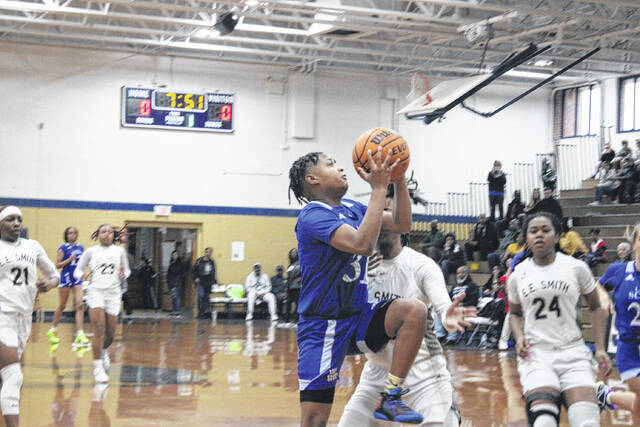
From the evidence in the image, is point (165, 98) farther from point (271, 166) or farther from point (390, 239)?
point (390, 239)

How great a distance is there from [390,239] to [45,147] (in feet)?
61.8

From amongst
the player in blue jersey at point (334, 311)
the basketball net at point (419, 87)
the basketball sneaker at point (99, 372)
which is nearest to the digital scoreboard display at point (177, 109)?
the basketball net at point (419, 87)

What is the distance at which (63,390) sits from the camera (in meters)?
9.59

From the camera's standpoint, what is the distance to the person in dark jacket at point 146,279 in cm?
2405

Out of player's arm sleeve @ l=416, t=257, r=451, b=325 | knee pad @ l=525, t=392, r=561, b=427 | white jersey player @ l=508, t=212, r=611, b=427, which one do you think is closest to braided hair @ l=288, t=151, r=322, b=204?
player's arm sleeve @ l=416, t=257, r=451, b=325

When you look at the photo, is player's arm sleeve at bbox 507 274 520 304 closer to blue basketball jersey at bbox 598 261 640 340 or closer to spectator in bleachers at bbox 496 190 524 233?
blue basketball jersey at bbox 598 261 640 340

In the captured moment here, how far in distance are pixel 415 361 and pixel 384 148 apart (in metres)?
1.51

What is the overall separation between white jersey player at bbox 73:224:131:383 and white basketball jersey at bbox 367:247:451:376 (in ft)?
19.1

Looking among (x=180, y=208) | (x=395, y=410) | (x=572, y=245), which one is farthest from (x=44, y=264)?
(x=180, y=208)

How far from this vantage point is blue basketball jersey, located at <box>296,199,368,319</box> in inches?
175

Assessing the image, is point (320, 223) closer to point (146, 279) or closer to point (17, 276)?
point (17, 276)

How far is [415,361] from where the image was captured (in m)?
5.14

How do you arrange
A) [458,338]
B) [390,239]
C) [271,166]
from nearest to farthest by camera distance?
[390,239] < [458,338] < [271,166]

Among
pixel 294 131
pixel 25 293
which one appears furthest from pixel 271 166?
pixel 25 293
